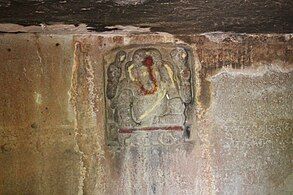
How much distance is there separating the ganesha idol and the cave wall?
0.05m

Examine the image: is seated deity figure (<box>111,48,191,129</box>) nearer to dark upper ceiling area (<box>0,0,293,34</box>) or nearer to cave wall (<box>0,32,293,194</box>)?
cave wall (<box>0,32,293,194</box>)

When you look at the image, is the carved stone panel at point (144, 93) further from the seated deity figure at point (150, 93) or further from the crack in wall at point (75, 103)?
the crack in wall at point (75, 103)

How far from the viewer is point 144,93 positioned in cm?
202

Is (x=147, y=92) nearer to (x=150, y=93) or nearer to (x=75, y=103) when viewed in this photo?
(x=150, y=93)

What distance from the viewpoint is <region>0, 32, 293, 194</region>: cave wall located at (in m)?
1.94

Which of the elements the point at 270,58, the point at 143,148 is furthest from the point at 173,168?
the point at 270,58

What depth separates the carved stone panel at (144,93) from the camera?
202cm

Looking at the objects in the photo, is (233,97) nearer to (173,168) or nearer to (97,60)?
(173,168)

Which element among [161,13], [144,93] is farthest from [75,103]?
[161,13]

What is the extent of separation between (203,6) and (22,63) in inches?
30.1

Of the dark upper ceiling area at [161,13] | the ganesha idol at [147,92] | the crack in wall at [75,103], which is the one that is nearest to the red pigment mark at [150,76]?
the ganesha idol at [147,92]

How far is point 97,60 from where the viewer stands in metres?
2.01

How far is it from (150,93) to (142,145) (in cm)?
21

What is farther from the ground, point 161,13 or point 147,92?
point 161,13
